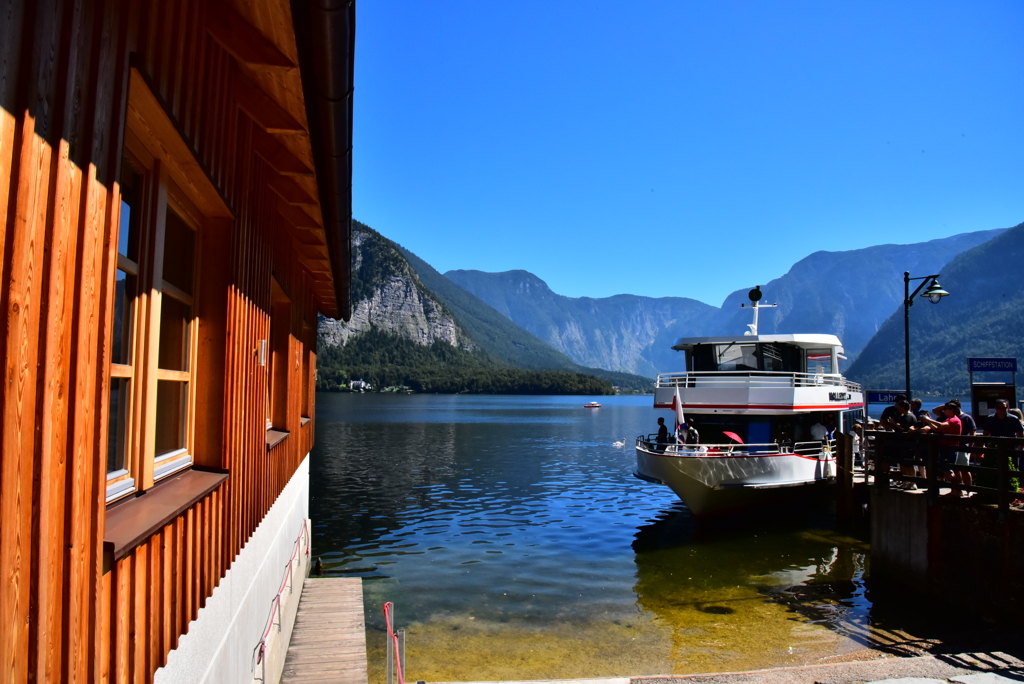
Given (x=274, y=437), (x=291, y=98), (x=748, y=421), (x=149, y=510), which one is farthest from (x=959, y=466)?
Answer: (x=149, y=510)

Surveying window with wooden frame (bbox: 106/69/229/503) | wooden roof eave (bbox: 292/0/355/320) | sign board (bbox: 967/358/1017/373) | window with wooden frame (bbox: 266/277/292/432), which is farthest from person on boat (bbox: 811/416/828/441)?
window with wooden frame (bbox: 106/69/229/503)

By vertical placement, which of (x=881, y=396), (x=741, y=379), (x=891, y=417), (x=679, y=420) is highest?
(x=741, y=379)

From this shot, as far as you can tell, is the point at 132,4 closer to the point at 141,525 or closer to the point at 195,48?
the point at 195,48

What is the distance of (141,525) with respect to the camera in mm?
3082

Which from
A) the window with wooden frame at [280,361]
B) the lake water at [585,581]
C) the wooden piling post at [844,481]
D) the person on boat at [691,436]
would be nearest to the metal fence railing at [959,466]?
the lake water at [585,581]

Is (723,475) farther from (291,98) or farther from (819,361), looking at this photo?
(291,98)

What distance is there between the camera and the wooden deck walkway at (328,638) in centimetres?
827

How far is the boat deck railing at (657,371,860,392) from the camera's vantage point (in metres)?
20.4

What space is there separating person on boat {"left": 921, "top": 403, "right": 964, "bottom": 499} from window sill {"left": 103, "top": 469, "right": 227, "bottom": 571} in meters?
12.2

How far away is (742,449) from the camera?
66.6ft

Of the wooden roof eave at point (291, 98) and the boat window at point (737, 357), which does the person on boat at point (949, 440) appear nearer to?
the boat window at point (737, 357)

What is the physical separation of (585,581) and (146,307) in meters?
13.7

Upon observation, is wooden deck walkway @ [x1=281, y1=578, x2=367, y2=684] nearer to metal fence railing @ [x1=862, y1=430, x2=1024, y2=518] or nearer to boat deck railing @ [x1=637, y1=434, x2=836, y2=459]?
metal fence railing @ [x1=862, y1=430, x2=1024, y2=518]

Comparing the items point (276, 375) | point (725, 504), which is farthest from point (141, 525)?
point (725, 504)
